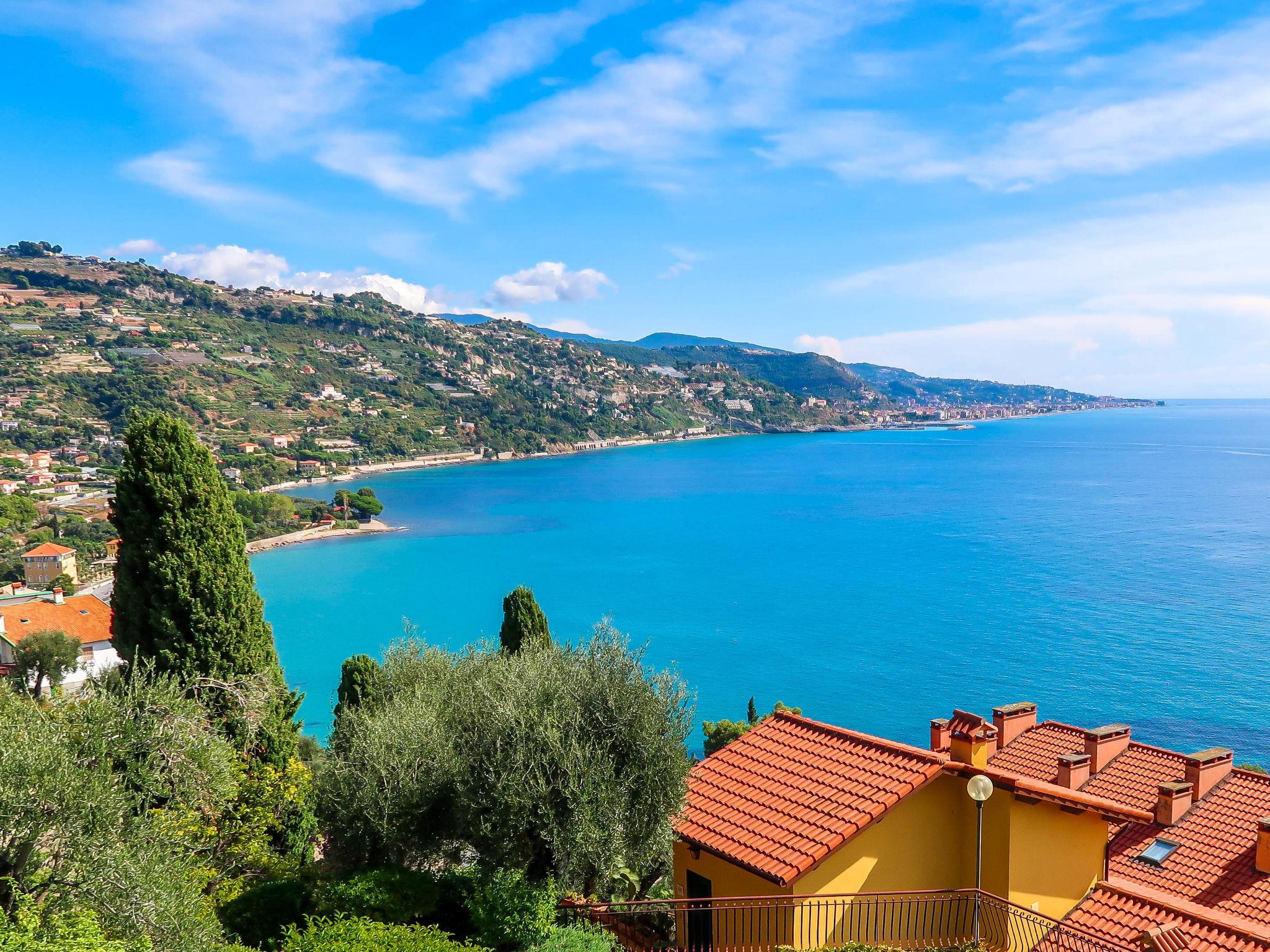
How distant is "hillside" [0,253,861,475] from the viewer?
111m

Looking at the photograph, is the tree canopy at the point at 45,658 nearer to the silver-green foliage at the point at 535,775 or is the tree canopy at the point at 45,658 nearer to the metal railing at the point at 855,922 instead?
the silver-green foliage at the point at 535,775

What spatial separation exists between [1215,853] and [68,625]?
3619 centimetres

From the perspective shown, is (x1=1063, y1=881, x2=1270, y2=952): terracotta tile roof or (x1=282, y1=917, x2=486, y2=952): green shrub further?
(x1=282, y1=917, x2=486, y2=952): green shrub

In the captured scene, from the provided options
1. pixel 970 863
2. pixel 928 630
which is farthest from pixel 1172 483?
pixel 970 863

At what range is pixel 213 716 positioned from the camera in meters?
11.1

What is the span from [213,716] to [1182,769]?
45.4 ft

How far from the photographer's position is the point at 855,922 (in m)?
6.58

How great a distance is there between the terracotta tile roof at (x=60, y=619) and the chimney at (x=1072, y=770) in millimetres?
31102

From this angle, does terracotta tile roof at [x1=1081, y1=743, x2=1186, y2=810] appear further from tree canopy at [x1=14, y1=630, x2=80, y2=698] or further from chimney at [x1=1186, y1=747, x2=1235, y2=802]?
tree canopy at [x1=14, y1=630, x2=80, y2=698]

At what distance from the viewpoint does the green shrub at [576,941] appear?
245 inches

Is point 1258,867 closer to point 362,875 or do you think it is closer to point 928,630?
point 362,875

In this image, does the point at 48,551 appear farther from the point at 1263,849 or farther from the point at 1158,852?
the point at 1263,849

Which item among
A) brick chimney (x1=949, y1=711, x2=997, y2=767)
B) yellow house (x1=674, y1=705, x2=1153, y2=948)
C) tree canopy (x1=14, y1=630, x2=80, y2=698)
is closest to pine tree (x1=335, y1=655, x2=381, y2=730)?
yellow house (x1=674, y1=705, x2=1153, y2=948)

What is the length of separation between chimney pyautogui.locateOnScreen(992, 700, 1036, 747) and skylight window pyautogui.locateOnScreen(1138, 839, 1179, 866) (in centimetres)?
344
